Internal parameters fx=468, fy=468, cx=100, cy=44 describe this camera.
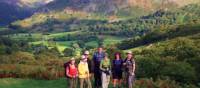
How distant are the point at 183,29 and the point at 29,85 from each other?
14582cm

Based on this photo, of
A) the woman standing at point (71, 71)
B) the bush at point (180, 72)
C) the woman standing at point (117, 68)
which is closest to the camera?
the woman standing at point (71, 71)

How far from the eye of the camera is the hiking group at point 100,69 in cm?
2820

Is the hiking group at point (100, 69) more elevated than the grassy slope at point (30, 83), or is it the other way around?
the hiking group at point (100, 69)

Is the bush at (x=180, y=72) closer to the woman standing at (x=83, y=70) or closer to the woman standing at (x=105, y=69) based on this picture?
the woman standing at (x=105, y=69)

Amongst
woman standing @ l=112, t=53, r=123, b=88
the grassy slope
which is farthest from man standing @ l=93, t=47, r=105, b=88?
the grassy slope

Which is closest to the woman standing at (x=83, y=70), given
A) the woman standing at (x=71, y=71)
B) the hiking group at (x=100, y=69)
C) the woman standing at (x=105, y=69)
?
the hiking group at (x=100, y=69)

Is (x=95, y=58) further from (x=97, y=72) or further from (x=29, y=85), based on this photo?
(x=29, y=85)

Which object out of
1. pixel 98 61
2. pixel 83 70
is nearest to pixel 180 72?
pixel 98 61

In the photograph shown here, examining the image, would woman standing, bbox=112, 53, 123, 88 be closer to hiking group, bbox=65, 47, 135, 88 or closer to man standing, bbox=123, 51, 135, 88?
hiking group, bbox=65, 47, 135, 88

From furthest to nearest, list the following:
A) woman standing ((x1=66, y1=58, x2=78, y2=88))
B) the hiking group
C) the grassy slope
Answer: the grassy slope
woman standing ((x1=66, y1=58, x2=78, y2=88))
the hiking group

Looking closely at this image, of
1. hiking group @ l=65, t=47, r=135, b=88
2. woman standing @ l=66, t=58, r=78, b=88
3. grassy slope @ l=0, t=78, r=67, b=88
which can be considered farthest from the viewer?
grassy slope @ l=0, t=78, r=67, b=88

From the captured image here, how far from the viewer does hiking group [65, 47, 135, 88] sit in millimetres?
28203

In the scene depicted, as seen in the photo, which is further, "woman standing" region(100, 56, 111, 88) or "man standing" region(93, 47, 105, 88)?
"man standing" region(93, 47, 105, 88)

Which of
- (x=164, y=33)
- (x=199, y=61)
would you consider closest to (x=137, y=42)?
(x=164, y=33)
